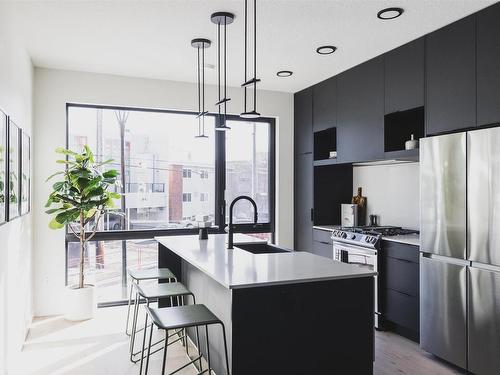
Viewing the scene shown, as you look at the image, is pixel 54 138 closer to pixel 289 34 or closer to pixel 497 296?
pixel 289 34

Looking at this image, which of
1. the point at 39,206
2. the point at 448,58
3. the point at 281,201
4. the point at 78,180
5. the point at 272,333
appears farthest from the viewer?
the point at 281,201

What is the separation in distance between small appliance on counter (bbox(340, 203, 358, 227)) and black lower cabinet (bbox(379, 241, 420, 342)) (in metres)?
1.05

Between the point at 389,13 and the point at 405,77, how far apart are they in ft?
2.89

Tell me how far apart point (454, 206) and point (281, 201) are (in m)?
2.77

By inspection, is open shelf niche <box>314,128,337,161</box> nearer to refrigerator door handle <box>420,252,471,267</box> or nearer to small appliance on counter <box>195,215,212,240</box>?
small appliance on counter <box>195,215,212,240</box>

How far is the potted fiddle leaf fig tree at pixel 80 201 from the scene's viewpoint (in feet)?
14.0

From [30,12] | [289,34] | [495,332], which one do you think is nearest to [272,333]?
[495,332]

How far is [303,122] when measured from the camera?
5688mm

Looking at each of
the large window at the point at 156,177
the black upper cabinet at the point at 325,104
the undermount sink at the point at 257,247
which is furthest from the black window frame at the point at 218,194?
the undermount sink at the point at 257,247

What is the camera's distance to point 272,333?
2.42m

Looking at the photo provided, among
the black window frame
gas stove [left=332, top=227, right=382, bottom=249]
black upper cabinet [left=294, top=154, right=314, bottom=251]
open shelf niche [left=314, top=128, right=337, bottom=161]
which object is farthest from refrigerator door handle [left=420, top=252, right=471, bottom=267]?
the black window frame

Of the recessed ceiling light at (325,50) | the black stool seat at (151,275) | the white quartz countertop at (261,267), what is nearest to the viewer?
the white quartz countertop at (261,267)

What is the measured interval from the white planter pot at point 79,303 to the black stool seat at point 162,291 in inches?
57.3

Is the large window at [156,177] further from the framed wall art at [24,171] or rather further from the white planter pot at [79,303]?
the framed wall art at [24,171]
